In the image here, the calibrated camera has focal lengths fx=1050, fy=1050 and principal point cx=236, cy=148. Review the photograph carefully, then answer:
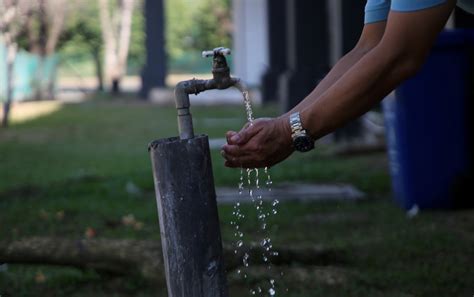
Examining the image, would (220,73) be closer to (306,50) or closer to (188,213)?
(188,213)

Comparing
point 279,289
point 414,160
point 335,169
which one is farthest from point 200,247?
point 335,169

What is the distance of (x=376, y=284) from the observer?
5.34m

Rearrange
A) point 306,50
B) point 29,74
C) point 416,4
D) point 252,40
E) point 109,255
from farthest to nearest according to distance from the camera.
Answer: point 29,74 → point 252,40 → point 306,50 → point 109,255 → point 416,4

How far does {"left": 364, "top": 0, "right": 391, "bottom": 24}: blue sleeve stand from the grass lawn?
6.68 feet

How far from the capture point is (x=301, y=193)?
9.05 metres

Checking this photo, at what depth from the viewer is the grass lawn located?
5426mm

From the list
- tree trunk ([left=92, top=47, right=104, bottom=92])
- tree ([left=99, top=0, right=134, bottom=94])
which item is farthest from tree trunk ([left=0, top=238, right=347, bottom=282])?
tree trunk ([left=92, top=47, right=104, bottom=92])

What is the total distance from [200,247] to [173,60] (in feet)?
173

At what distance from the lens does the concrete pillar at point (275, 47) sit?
24406mm

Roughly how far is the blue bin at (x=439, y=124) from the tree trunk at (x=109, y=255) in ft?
7.60

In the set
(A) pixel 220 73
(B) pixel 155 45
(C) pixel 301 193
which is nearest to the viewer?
(A) pixel 220 73

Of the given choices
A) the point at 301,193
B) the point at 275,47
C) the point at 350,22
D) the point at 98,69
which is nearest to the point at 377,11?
the point at 301,193

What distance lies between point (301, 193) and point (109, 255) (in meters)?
3.75

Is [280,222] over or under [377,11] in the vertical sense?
under
